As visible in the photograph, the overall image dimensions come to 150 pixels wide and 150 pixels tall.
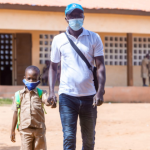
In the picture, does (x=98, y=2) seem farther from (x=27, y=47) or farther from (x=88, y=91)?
(x=88, y=91)

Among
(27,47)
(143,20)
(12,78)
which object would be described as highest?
(143,20)

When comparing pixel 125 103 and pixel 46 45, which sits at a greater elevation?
pixel 46 45

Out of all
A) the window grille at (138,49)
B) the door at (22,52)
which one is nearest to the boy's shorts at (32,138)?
the door at (22,52)

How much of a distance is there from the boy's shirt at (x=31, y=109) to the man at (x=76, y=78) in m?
0.25

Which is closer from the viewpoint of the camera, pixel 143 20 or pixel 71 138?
pixel 71 138

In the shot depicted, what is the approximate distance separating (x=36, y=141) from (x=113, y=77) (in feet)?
39.2

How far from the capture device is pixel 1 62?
1497cm

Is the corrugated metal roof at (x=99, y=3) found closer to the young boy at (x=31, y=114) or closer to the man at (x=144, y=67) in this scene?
the man at (x=144, y=67)

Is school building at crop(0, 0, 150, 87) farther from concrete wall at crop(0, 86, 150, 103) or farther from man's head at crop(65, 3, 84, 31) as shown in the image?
man's head at crop(65, 3, 84, 31)

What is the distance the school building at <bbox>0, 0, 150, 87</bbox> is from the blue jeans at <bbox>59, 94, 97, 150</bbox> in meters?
9.55

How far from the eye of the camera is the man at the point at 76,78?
12.2ft

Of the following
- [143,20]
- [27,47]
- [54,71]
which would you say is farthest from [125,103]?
[54,71]

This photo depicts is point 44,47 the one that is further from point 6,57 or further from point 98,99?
point 98,99

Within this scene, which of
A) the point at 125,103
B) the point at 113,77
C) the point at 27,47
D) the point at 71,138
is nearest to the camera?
the point at 71,138
